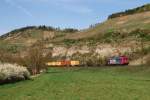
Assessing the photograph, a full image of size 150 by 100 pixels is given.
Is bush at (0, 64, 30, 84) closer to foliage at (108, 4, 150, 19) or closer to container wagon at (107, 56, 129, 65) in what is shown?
container wagon at (107, 56, 129, 65)

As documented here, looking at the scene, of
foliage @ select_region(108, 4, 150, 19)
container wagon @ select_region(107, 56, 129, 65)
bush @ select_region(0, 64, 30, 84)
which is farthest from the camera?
foliage @ select_region(108, 4, 150, 19)

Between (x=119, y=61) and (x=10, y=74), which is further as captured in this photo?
(x=119, y=61)

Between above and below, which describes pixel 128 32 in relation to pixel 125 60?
above

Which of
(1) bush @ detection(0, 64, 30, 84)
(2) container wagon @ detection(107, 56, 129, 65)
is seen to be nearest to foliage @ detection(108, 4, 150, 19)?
(2) container wagon @ detection(107, 56, 129, 65)

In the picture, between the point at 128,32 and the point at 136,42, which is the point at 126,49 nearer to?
the point at 136,42

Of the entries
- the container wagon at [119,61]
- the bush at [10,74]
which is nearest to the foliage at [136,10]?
the container wagon at [119,61]

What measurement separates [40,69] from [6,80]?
2193 cm

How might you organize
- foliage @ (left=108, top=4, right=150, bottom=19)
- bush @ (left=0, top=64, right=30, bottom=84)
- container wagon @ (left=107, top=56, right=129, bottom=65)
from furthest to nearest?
foliage @ (left=108, top=4, right=150, bottom=19) < container wagon @ (left=107, top=56, right=129, bottom=65) < bush @ (left=0, top=64, right=30, bottom=84)

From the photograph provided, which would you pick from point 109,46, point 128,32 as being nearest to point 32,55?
point 109,46

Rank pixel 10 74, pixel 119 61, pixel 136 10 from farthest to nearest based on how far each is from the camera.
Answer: pixel 136 10 < pixel 119 61 < pixel 10 74

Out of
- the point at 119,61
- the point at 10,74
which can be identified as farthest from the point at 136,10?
the point at 10,74

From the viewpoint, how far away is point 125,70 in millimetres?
53312

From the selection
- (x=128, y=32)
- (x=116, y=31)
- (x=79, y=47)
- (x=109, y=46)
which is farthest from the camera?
(x=116, y=31)

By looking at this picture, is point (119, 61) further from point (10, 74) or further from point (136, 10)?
point (136, 10)
